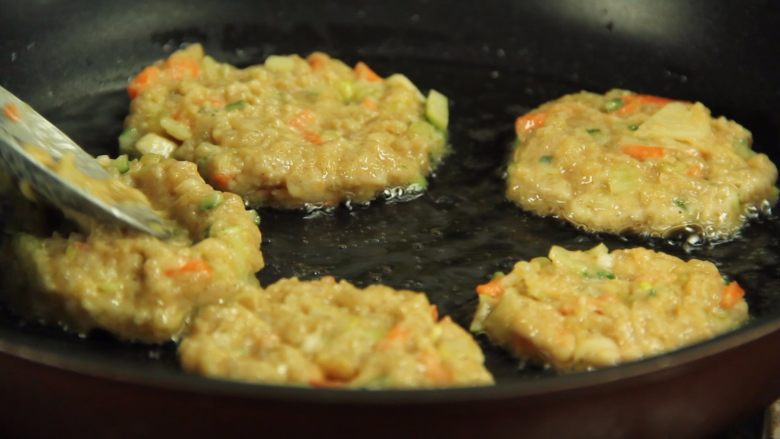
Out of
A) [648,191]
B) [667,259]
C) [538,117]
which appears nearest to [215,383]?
[667,259]

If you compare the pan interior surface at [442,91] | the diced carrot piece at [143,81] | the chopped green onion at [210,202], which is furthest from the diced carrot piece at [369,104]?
the chopped green onion at [210,202]

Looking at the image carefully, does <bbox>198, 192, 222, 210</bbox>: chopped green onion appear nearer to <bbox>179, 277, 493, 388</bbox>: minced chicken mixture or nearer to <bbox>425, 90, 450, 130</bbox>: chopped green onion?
<bbox>179, 277, 493, 388</bbox>: minced chicken mixture

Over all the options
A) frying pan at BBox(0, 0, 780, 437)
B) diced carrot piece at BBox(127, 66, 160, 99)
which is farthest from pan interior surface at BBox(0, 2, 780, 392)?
diced carrot piece at BBox(127, 66, 160, 99)

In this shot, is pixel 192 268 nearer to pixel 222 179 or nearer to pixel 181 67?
pixel 222 179

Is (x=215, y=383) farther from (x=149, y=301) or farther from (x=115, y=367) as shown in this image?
(x=149, y=301)

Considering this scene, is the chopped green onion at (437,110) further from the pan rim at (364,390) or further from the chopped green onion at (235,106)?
the pan rim at (364,390)
